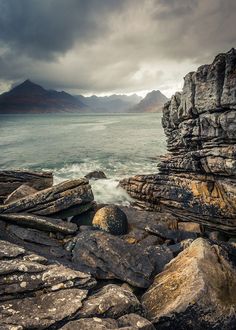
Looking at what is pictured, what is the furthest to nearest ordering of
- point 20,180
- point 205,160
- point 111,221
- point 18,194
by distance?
1. point 20,180
2. point 205,160
3. point 18,194
4. point 111,221

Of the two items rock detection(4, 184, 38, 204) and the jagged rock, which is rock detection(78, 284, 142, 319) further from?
rock detection(4, 184, 38, 204)

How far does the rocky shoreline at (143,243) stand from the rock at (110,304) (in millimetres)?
33

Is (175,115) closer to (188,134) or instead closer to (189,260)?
(188,134)

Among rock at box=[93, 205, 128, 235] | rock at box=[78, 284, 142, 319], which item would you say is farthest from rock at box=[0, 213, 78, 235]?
rock at box=[78, 284, 142, 319]

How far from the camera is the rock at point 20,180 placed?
21719 millimetres

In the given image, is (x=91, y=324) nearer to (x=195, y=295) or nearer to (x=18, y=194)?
(x=195, y=295)

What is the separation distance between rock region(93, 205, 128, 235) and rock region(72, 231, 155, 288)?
2274 millimetres

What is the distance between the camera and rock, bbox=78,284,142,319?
8.89 metres

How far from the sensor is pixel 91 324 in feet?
27.3

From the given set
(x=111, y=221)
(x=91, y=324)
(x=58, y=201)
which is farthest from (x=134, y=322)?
(x=58, y=201)

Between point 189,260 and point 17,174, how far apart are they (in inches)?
633

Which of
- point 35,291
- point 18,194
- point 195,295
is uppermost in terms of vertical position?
point 18,194

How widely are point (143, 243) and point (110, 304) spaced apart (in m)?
7.08

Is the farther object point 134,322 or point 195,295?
point 195,295
